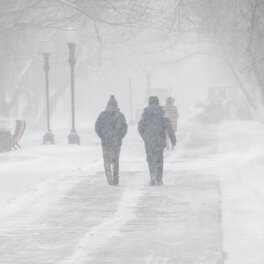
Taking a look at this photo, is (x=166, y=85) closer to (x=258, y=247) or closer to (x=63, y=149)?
(x=63, y=149)

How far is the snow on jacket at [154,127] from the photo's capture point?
595 inches

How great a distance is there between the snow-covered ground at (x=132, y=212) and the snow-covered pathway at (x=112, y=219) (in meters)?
0.01

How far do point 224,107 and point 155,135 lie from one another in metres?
34.0

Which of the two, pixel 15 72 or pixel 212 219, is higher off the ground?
pixel 15 72

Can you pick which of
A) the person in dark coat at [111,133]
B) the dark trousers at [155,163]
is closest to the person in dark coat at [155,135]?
the dark trousers at [155,163]

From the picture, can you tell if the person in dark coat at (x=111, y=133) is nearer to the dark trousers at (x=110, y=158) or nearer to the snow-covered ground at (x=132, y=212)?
the dark trousers at (x=110, y=158)

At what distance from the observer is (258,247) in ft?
28.7

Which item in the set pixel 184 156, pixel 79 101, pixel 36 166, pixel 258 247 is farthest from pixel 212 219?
pixel 79 101

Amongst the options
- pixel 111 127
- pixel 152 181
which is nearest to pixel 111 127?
pixel 111 127

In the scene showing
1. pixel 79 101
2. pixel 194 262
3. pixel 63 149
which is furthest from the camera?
pixel 79 101

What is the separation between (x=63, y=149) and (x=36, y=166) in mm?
5524

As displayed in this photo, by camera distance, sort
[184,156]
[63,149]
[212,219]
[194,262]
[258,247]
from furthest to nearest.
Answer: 1. [63,149]
2. [184,156]
3. [212,219]
4. [258,247]
5. [194,262]

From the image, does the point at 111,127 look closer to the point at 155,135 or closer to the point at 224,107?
the point at 155,135

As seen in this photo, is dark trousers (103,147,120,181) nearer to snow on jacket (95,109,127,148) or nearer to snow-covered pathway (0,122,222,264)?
snow on jacket (95,109,127,148)
